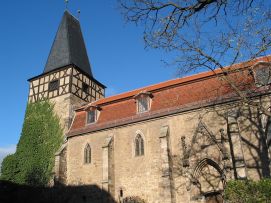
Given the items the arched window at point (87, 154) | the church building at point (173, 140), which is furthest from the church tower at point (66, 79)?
the arched window at point (87, 154)

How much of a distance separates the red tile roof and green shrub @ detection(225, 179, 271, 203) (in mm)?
8268

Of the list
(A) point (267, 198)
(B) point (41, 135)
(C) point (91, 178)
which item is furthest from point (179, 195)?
(B) point (41, 135)

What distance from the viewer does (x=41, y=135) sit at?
29266mm

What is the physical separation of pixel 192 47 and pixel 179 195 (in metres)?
11.8

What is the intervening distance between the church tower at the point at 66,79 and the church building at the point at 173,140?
42.7 inches

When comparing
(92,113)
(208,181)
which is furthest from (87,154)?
(208,181)

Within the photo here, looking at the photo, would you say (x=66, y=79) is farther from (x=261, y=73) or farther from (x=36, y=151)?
(x=261, y=73)

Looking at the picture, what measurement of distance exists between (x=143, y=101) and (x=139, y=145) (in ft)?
11.3

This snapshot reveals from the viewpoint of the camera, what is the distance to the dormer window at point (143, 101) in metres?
24.6

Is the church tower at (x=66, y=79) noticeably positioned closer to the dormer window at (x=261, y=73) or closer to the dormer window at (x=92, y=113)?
the dormer window at (x=92, y=113)

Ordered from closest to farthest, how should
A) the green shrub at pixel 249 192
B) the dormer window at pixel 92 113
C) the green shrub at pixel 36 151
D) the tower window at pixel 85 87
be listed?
the green shrub at pixel 249 192 → the dormer window at pixel 92 113 → the green shrub at pixel 36 151 → the tower window at pixel 85 87

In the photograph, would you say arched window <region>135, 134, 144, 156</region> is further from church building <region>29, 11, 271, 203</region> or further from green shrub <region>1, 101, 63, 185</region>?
green shrub <region>1, 101, 63, 185</region>

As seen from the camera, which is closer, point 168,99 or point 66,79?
point 168,99

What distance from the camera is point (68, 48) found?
34281 mm
